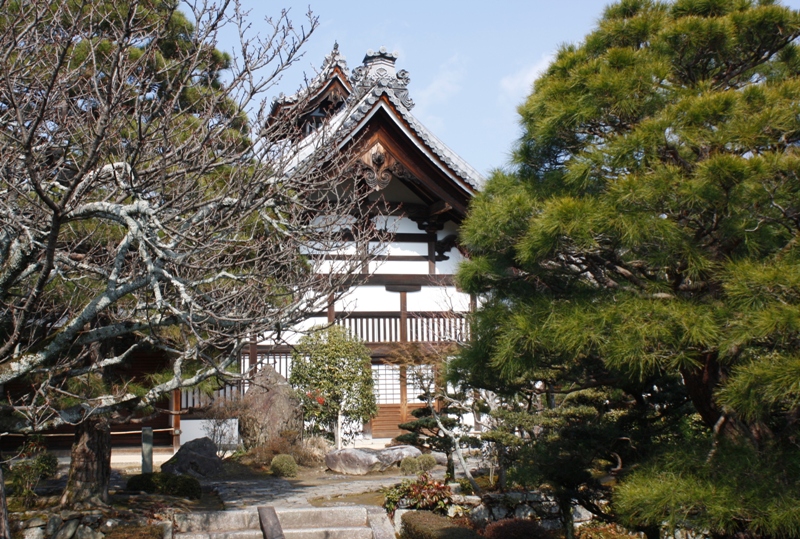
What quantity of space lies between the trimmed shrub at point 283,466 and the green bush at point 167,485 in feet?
7.95

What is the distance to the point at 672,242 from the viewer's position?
13.6 ft

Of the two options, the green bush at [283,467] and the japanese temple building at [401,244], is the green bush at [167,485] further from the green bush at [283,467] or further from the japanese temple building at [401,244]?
the japanese temple building at [401,244]

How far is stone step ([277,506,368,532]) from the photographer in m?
9.07

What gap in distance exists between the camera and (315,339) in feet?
45.1

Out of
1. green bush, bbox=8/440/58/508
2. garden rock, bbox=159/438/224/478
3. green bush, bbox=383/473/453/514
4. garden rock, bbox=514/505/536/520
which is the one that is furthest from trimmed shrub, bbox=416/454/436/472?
green bush, bbox=8/440/58/508

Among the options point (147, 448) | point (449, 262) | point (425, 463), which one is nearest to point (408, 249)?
point (449, 262)

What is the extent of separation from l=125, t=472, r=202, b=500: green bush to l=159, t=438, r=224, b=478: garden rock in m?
1.78

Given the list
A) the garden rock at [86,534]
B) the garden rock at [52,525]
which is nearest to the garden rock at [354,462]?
the garden rock at [86,534]

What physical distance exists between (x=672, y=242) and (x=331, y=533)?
6244 mm

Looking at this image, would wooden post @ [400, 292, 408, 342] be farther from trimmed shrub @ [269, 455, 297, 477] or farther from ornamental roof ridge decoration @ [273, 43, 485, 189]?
trimmed shrub @ [269, 455, 297, 477]

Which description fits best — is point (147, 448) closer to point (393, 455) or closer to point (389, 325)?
point (393, 455)

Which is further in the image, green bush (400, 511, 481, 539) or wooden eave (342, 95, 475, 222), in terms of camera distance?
wooden eave (342, 95, 475, 222)

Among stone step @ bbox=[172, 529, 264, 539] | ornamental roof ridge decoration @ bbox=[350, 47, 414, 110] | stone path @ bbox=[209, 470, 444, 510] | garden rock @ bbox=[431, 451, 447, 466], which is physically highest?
Answer: ornamental roof ridge decoration @ bbox=[350, 47, 414, 110]

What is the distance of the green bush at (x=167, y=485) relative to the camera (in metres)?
10.0
